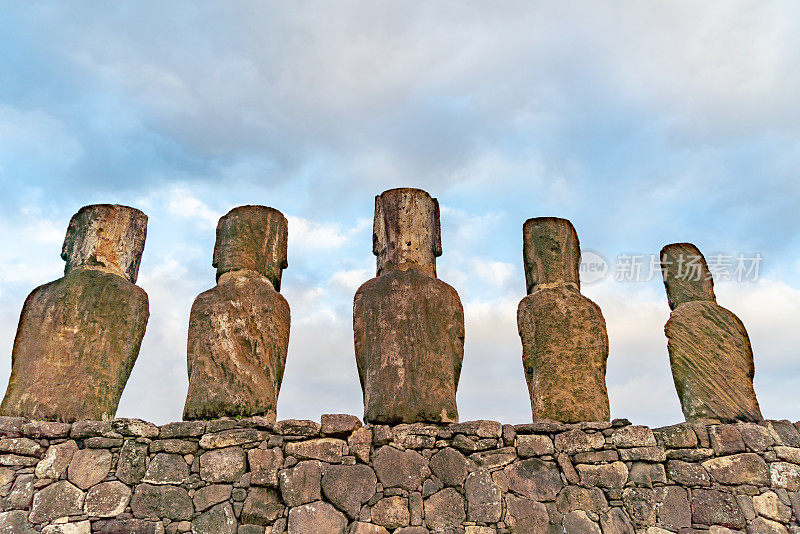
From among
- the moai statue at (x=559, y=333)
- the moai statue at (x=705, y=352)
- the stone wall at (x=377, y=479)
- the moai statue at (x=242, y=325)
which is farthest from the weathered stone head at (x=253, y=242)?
the moai statue at (x=705, y=352)

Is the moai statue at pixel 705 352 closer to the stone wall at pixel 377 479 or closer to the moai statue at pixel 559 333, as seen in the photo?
the stone wall at pixel 377 479

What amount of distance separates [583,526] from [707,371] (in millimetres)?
2051

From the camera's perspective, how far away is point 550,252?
725cm

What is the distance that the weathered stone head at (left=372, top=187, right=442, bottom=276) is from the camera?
7047mm

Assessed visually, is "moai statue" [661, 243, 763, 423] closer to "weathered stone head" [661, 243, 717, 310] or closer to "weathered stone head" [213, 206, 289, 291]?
"weathered stone head" [661, 243, 717, 310]

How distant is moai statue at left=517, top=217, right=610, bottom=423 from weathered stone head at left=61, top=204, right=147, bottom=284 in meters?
3.99

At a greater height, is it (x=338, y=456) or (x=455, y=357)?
(x=455, y=357)

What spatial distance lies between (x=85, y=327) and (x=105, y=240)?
100 cm

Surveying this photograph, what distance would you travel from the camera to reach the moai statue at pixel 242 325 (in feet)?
20.5

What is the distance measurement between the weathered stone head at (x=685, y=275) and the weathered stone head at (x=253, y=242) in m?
4.06

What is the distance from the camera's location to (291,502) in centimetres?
583

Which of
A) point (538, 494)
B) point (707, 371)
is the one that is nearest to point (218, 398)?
point (538, 494)

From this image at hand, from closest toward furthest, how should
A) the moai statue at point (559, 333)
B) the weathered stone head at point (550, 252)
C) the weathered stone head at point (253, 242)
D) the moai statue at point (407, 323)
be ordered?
the moai statue at point (407, 323) → the moai statue at point (559, 333) → the weathered stone head at point (253, 242) → the weathered stone head at point (550, 252)

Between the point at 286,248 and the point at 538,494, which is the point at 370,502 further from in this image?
the point at 286,248
